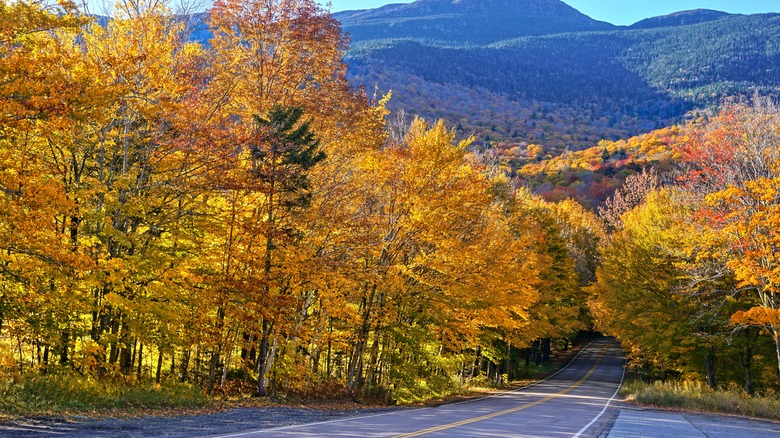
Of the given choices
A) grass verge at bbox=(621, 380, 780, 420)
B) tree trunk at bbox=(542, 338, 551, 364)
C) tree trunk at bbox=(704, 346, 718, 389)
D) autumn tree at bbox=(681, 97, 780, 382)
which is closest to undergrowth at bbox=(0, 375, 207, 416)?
autumn tree at bbox=(681, 97, 780, 382)

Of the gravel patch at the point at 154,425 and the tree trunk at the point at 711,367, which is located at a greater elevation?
the gravel patch at the point at 154,425

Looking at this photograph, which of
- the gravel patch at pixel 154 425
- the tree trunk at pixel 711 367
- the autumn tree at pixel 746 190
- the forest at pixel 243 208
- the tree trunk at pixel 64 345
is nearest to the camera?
the gravel patch at pixel 154 425

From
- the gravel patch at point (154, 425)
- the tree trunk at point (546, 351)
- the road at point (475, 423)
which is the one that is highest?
the gravel patch at point (154, 425)

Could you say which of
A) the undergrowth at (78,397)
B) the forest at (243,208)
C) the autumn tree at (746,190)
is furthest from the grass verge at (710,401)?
the undergrowth at (78,397)

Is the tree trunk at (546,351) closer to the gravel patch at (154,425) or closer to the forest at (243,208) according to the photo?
the forest at (243,208)

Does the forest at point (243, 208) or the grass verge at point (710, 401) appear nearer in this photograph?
the forest at point (243, 208)

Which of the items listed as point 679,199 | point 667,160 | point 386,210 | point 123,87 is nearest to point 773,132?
point 679,199

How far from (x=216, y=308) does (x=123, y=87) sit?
9.44 meters

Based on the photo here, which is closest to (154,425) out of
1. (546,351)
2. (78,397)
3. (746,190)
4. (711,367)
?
(78,397)

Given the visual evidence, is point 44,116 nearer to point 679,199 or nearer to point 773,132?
point 773,132

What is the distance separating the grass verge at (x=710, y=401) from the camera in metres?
25.4

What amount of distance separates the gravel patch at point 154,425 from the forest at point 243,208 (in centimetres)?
289

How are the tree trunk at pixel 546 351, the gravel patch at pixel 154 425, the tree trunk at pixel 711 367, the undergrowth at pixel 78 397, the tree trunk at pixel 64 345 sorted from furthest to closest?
the tree trunk at pixel 546 351 < the tree trunk at pixel 711 367 < the tree trunk at pixel 64 345 < the undergrowth at pixel 78 397 < the gravel patch at pixel 154 425

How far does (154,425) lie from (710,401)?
24539mm
